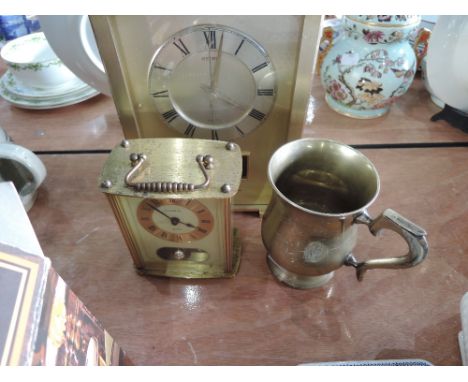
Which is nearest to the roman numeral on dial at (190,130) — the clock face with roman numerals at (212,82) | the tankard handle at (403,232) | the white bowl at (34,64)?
the clock face with roman numerals at (212,82)

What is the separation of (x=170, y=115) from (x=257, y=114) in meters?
0.12

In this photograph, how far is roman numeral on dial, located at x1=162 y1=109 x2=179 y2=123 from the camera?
0.47 m

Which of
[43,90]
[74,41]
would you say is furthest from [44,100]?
[74,41]

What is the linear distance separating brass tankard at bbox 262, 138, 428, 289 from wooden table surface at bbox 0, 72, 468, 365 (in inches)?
1.8

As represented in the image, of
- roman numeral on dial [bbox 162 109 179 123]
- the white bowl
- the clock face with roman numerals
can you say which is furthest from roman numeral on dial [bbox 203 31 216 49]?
the white bowl

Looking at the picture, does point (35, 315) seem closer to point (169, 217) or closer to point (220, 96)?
point (169, 217)

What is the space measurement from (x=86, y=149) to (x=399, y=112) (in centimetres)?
64

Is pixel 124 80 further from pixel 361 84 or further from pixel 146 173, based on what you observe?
pixel 361 84

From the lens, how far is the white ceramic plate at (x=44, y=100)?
27.7 inches

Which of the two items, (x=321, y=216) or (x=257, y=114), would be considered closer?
(x=321, y=216)

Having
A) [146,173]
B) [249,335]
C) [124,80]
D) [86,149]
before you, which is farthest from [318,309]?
[86,149]

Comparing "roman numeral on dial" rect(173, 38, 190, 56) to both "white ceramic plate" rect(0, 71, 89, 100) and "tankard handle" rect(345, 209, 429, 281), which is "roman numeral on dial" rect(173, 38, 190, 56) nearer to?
"tankard handle" rect(345, 209, 429, 281)

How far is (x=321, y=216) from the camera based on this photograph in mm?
344

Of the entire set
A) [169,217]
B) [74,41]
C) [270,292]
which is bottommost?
[270,292]
